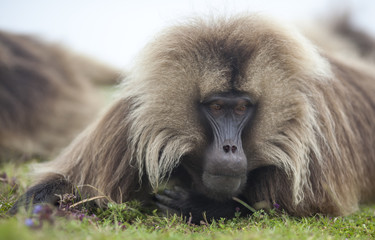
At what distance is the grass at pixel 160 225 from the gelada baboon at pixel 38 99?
8.39 ft

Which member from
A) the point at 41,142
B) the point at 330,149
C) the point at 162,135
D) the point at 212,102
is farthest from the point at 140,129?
the point at 41,142

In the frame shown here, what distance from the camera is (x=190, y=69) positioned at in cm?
380

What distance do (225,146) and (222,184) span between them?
12.8 inches

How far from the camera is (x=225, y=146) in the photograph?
360 cm

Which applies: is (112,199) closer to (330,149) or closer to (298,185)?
(298,185)

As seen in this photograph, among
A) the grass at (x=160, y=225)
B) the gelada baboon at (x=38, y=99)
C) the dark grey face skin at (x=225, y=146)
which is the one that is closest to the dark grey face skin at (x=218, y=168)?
the dark grey face skin at (x=225, y=146)

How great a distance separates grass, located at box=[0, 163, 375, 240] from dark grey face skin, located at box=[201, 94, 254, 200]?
12.3 inches

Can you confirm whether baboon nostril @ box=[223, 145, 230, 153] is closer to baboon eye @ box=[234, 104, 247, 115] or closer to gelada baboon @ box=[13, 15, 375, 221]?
gelada baboon @ box=[13, 15, 375, 221]

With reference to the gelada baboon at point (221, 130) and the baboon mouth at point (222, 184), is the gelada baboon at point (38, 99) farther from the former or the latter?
the baboon mouth at point (222, 184)

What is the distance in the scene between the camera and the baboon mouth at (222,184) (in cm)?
365

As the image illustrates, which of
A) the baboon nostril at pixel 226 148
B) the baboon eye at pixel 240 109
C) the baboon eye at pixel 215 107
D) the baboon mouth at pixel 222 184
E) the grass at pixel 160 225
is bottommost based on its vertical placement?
the grass at pixel 160 225

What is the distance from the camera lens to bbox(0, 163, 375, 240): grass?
8.95 feet

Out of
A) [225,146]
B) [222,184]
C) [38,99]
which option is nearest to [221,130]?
[225,146]

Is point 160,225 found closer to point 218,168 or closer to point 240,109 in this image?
point 218,168
